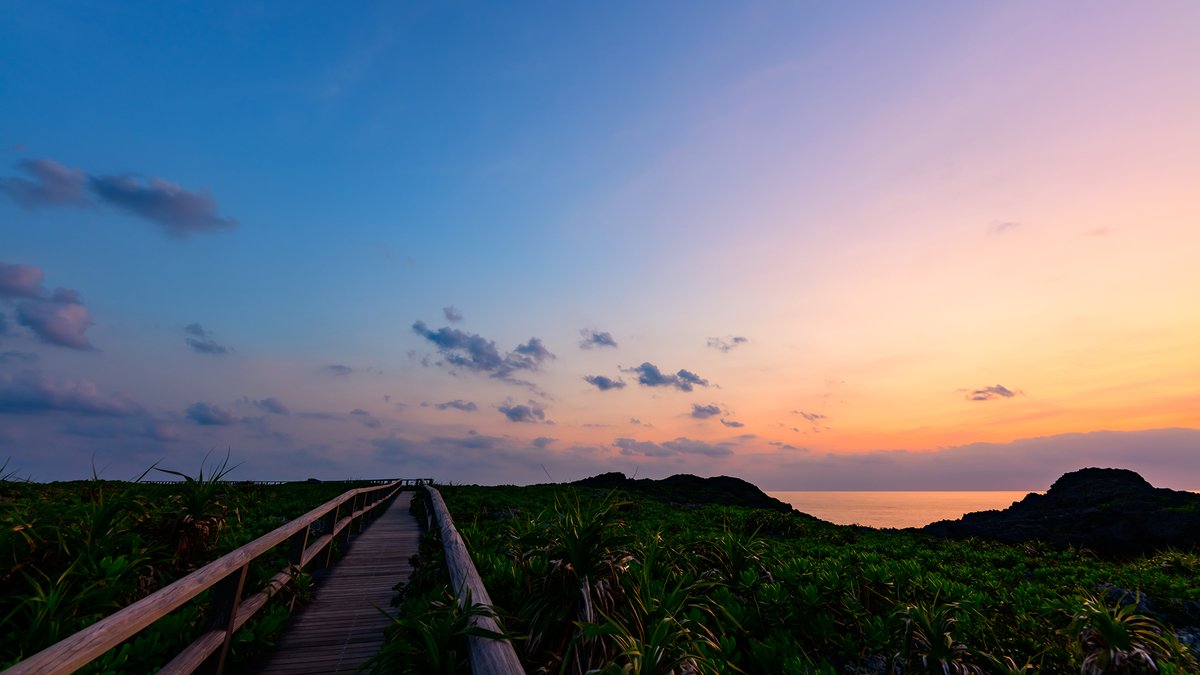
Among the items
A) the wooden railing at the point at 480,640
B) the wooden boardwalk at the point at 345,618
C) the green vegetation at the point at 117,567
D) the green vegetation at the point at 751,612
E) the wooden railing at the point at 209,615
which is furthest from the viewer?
the wooden boardwalk at the point at 345,618

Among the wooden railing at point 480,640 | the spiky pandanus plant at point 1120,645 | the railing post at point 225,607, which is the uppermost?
the wooden railing at point 480,640

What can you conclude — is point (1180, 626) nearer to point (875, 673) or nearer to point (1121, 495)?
point (875, 673)

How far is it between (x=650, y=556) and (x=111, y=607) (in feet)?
15.2

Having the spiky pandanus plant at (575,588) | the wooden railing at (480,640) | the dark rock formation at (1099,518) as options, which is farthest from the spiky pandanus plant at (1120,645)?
the dark rock formation at (1099,518)

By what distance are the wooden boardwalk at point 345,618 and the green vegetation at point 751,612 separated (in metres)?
0.54

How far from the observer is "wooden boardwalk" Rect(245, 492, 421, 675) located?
5.04m

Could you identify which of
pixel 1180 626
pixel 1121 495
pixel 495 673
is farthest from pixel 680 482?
pixel 495 673

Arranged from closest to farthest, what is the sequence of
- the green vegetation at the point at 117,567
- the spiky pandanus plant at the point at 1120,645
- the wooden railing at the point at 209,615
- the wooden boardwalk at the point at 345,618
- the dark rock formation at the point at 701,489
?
1. the wooden railing at the point at 209,615
2. the green vegetation at the point at 117,567
3. the wooden boardwalk at the point at 345,618
4. the spiky pandanus plant at the point at 1120,645
5. the dark rock formation at the point at 701,489

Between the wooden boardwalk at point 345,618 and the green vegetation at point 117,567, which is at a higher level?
the green vegetation at point 117,567

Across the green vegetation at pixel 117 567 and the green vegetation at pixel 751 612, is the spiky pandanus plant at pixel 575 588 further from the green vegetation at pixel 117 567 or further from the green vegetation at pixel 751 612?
the green vegetation at pixel 117 567

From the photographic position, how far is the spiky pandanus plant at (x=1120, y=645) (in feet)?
17.7

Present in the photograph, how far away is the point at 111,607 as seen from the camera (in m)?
4.74

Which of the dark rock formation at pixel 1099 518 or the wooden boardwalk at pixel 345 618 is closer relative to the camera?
the wooden boardwalk at pixel 345 618

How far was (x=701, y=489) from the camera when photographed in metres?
42.1
